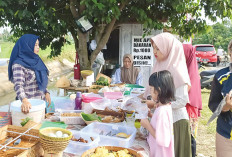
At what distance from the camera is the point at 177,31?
21.4 feet

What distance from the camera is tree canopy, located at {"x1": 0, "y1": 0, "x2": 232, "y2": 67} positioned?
4.72m

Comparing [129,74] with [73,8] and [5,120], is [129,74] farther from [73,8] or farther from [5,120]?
[5,120]

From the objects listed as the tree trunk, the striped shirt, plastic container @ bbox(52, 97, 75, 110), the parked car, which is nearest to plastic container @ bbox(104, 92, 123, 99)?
plastic container @ bbox(52, 97, 75, 110)

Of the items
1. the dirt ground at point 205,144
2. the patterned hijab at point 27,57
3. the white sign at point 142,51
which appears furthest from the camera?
the white sign at point 142,51

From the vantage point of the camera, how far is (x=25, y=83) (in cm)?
271

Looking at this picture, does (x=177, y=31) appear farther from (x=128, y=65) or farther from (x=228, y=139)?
(x=228, y=139)

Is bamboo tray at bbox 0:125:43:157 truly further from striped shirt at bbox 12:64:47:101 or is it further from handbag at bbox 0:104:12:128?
striped shirt at bbox 12:64:47:101

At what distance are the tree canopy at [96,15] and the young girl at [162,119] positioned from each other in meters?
2.90

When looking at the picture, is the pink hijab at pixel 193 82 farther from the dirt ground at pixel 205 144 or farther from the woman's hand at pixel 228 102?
Answer: the dirt ground at pixel 205 144

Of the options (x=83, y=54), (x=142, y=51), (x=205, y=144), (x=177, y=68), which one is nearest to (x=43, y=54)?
(x=142, y=51)

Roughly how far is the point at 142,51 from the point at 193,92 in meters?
4.28

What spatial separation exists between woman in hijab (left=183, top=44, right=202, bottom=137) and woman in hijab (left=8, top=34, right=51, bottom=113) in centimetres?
182

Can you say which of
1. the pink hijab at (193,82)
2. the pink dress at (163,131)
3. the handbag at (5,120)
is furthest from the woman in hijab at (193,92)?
the handbag at (5,120)

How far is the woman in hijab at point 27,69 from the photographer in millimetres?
2588
